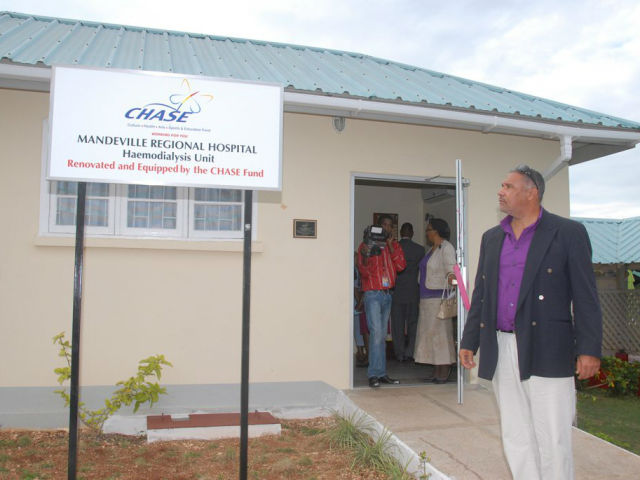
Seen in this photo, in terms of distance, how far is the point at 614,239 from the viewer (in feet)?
50.3

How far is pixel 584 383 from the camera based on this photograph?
7438mm

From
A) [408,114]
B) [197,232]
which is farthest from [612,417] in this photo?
[197,232]

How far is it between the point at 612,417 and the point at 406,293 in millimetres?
2721

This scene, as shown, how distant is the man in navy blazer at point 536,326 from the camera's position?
9.80 ft

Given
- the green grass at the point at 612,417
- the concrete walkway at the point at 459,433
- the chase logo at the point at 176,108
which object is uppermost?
the chase logo at the point at 176,108

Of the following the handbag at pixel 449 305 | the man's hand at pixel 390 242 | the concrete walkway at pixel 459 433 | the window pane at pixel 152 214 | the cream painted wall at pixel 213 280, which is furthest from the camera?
the man's hand at pixel 390 242

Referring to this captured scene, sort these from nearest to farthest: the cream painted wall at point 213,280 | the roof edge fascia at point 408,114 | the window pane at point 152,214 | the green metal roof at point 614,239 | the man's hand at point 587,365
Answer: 1. the man's hand at point 587,365
2. the roof edge fascia at point 408,114
3. the cream painted wall at point 213,280
4. the window pane at point 152,214
5. the green metal roof at point 614,239

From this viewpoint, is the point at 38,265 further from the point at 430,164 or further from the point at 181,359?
the point at 430,164

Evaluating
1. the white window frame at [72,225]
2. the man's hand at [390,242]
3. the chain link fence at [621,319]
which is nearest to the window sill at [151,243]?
the white window frame at [72,225]

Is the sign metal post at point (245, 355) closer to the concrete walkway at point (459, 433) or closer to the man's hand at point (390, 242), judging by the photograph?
the concrete walkway at point (459, 433)

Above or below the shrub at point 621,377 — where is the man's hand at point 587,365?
above

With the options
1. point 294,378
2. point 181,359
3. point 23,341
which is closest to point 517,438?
point 294,378

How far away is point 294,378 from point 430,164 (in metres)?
2.78

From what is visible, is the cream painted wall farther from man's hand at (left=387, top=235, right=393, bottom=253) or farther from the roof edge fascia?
man's hand at (left=387, top=235, right=393, bottom=253)
